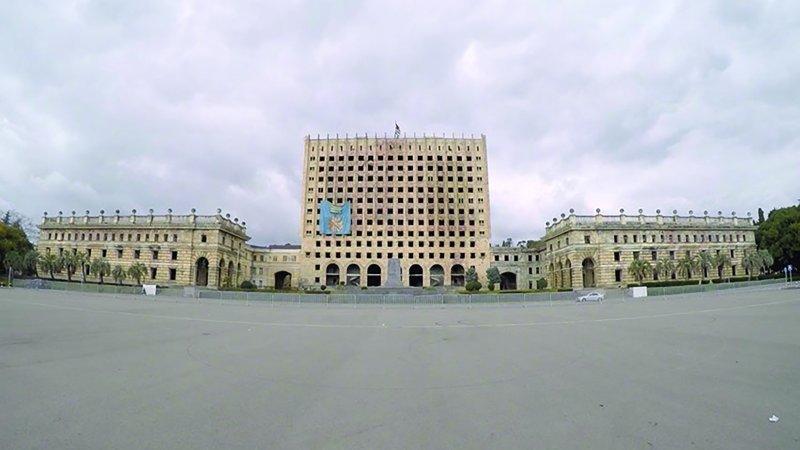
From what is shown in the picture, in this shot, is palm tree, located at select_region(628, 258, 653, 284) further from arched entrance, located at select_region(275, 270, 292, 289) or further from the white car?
arched entrance, located at select_region(275, 270, 292, 289)

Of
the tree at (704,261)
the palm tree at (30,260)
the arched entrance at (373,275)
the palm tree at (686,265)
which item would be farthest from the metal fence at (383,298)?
the arched entrance at (373,275)

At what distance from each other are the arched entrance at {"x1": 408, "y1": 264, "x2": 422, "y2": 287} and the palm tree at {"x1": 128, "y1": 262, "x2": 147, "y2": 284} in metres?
45.0


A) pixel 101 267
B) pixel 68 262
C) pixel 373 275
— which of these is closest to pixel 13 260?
pixel 68 262

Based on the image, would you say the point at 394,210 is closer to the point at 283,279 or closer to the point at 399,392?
the point at 283,279

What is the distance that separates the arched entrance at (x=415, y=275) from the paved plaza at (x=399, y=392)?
6719 centimetres

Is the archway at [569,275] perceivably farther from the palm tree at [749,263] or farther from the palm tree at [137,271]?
the palm tree at [137,271]

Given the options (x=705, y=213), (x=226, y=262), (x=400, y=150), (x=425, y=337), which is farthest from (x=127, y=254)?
(x=705, y=213)

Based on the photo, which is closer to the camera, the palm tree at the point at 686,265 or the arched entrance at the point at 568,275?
the palm tree at the point at 686,265

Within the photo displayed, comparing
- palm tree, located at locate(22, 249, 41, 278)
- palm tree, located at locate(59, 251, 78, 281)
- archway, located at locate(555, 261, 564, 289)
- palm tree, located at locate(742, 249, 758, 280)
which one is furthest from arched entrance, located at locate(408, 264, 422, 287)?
palm tree, located at locate(22, 249, 41, 278)

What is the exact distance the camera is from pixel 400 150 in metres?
83.1

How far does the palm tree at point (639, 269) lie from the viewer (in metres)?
56.3

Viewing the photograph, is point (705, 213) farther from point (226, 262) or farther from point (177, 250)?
point (177, 250)

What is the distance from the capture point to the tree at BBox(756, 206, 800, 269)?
54.2 m

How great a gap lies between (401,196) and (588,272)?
124 feet
